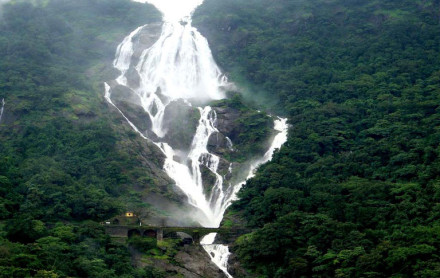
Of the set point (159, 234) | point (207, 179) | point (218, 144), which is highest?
point (218, 144)

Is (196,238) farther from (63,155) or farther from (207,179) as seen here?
(63,155)

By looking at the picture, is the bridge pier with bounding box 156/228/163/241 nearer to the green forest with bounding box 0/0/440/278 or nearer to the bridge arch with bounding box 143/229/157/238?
the bridge arch with bounding box 143/229/157/238

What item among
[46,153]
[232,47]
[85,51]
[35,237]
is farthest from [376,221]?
[85,51]

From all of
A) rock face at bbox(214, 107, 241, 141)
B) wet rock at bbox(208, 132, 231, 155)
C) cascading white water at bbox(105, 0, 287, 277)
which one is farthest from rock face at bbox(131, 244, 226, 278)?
rock face at bbox(214, 107, 241, 141)

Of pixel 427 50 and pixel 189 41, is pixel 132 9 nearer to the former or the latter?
pixel 189 41

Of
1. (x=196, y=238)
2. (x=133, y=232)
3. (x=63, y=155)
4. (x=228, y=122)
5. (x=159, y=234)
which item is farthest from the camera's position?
(x=228, y=122)

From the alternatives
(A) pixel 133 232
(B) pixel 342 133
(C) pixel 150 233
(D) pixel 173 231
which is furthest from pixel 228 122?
(A) pixel 133 232
